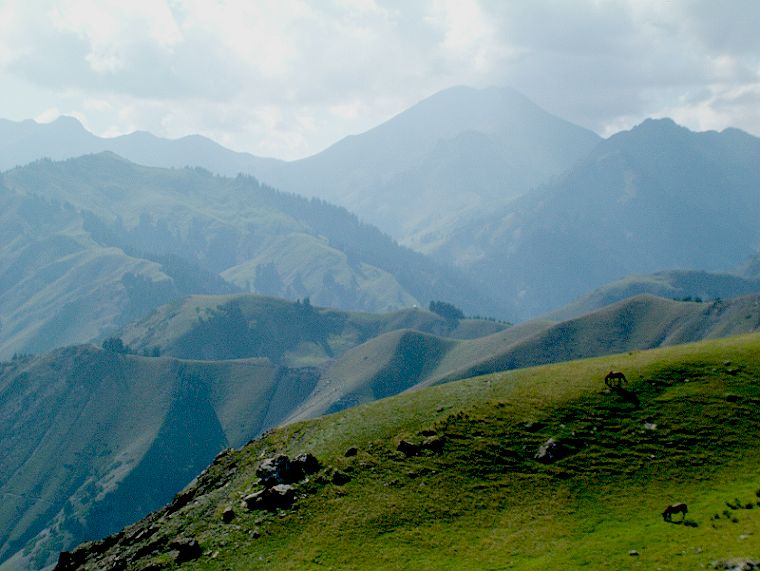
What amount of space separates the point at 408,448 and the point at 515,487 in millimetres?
10703

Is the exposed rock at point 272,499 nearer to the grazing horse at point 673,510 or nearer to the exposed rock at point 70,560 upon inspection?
the exposed rock at point 70,560

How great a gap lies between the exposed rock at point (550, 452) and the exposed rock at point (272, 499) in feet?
68.2

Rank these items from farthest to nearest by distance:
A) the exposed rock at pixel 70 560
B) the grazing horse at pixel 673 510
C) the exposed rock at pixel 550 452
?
the exposed rock at pixel 70 560
the exposed rock at pixel 550 452
the grazing horse at pixel 673 510

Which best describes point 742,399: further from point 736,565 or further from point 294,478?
point 294,478

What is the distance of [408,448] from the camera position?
56719 millimetres

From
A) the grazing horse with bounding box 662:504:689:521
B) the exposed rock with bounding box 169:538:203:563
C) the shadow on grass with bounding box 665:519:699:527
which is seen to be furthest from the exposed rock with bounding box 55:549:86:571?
the shadow on grass with bounding box 665:519:699:527

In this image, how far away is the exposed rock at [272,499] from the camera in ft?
169

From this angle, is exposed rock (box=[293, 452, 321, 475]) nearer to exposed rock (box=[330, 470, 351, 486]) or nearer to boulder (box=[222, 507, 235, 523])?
exposed rock (box=[330, 470, 351, 486])

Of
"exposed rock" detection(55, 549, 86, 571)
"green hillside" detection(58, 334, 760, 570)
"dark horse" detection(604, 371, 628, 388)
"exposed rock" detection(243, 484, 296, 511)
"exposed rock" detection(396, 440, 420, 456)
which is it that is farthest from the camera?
"dark horse" detection(604, 371, 628, 388)

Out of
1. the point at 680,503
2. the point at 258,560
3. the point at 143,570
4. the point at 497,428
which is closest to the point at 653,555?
the point at 680,503

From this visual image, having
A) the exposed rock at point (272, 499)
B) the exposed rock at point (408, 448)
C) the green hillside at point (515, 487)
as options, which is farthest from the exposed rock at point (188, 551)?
the exposed rock at point (408, 448)

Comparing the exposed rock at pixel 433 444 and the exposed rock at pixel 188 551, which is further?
the exposed rock at pixel 433 444

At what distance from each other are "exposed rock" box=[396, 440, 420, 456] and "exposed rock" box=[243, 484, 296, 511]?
34.4 feet

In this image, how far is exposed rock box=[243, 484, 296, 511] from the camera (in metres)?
51.4
